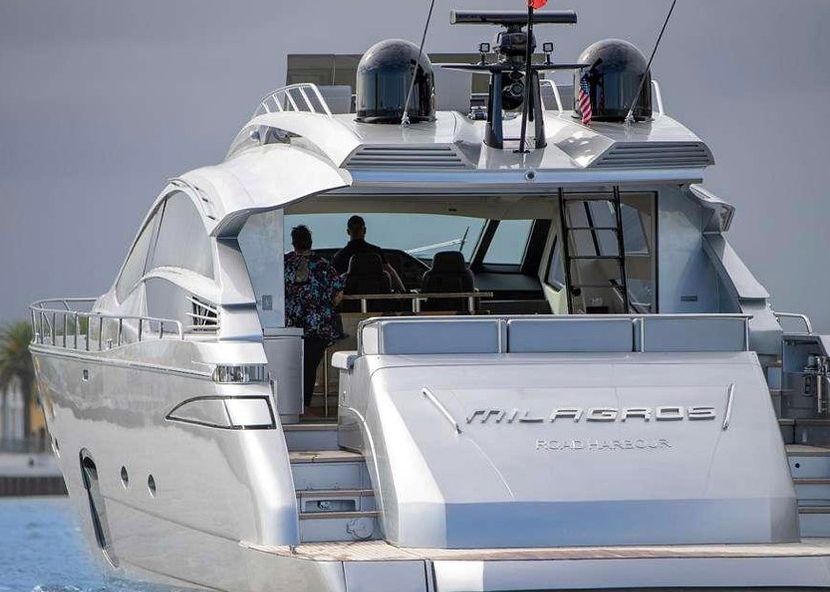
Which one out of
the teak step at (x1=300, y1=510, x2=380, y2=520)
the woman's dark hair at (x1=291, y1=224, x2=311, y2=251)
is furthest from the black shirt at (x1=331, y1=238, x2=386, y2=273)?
the teak step at (x1=300, y1=510, x2=380, y2=520)

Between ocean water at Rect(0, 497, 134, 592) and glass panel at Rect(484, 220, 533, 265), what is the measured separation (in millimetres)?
3926

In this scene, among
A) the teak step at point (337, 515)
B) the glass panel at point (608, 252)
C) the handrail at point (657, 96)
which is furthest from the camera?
the handrail at point (657, 96)

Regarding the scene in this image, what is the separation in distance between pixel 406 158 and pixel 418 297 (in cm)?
252

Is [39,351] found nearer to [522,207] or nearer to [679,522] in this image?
[522,207]

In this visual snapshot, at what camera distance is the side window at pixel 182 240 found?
9633 mm

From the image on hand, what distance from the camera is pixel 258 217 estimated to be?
9.88 metres

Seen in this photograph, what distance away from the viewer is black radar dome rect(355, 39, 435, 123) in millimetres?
10078

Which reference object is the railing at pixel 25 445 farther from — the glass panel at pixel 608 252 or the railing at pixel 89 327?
the glass panel at pixel 608 252

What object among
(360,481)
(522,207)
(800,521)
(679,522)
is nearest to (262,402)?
(360,481)

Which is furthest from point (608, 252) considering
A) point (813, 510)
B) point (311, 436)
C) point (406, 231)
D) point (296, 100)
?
point (813, 510)

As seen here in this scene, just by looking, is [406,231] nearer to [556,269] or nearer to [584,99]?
[556,269]

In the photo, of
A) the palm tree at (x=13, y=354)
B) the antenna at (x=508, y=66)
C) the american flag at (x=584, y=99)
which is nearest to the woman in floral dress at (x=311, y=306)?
the antenna at (x=508, y=66)

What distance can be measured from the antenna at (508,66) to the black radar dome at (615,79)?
518 millimetres

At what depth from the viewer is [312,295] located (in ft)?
34.2
